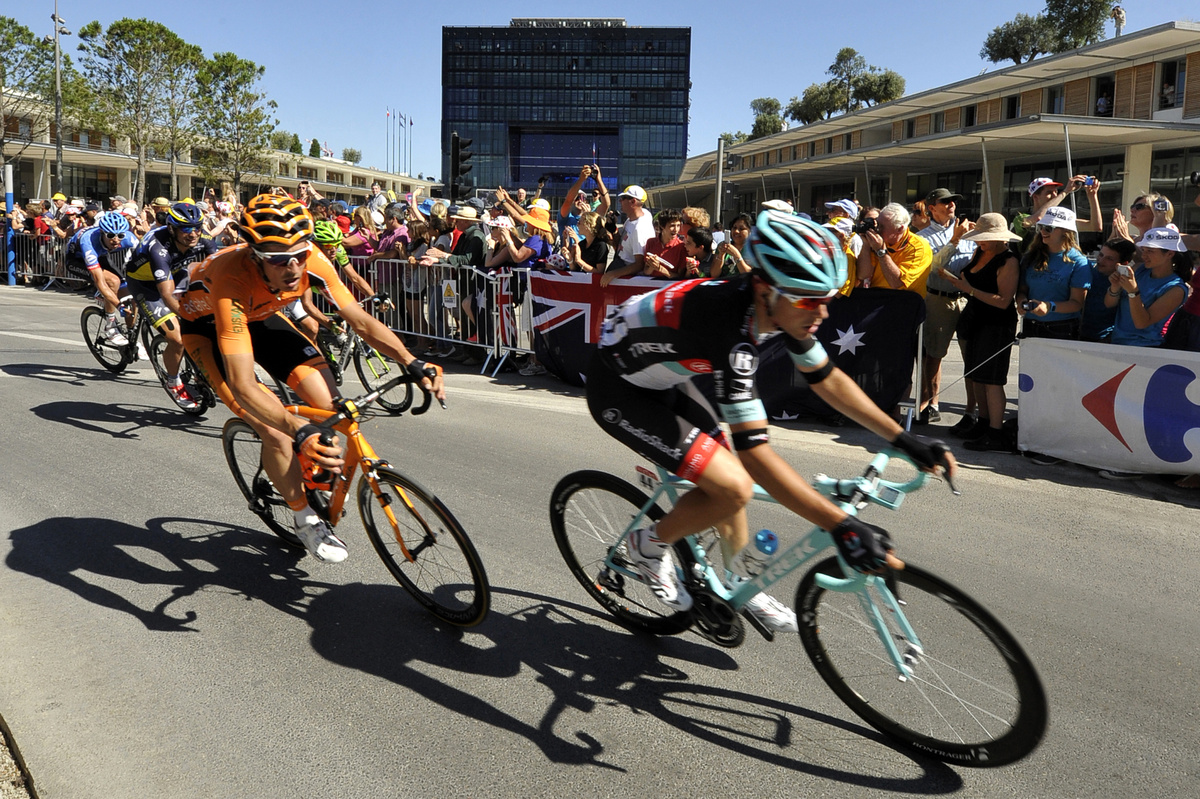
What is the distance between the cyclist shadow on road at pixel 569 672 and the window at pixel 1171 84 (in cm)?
3397

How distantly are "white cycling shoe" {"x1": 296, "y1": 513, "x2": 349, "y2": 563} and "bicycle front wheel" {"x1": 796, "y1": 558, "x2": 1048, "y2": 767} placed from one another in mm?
2159

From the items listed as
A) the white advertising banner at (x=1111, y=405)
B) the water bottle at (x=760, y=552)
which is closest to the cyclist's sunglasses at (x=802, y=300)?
the water bottle at (x=760, y=552)

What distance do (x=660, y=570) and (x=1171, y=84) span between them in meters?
34.7

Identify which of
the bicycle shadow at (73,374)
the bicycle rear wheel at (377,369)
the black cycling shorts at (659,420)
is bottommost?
the bicycle shadow at (73,374)

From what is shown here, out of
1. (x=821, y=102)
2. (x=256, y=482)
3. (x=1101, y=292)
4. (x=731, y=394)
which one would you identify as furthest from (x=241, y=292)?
(x=821, y=102)

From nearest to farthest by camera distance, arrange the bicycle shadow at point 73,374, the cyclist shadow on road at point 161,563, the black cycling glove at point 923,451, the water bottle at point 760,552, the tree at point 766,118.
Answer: the black cycling glove at point 923,451, the water bottle at point 760,552, the cyclist shadow on road at point 161,563, the bicycle shadow at point 73,374, the tree at point 766,118

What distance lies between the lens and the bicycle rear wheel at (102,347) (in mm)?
9953

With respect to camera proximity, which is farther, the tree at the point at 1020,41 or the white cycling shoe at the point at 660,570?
the tree at the point at 1020,41

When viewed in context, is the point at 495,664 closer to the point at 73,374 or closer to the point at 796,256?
the point at 796,256

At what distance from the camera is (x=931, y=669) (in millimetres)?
3102

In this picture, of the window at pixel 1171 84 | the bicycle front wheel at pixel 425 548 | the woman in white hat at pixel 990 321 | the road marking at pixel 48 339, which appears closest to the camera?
the bicycle front wheel at pixel 425 548

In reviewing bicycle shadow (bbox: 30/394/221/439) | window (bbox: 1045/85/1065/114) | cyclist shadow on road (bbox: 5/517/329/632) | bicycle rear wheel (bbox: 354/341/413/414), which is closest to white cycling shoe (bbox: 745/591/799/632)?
cyclist shadow on road (bbox: 5/517/329/632)

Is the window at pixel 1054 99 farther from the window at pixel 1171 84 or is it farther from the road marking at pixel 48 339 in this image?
the road marking at pixel 48 339

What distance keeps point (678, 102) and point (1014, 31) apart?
277 ft
